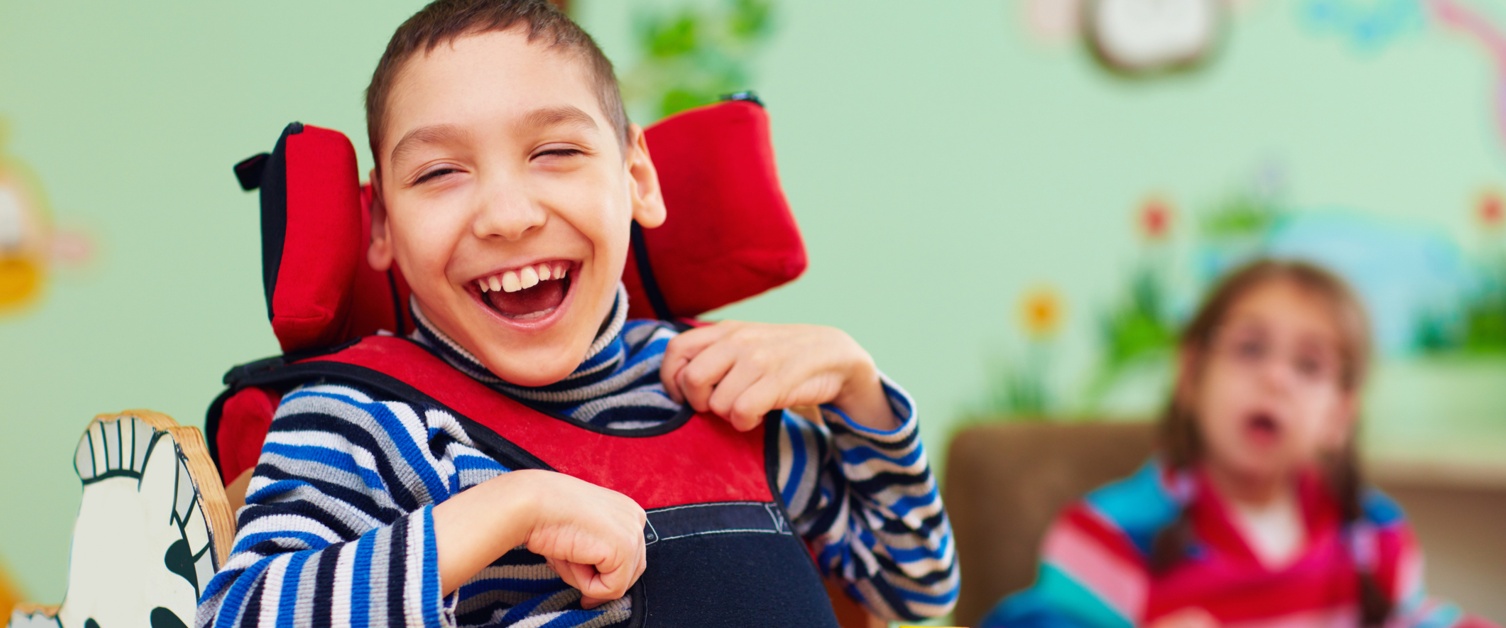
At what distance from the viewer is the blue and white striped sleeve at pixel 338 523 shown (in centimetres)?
46

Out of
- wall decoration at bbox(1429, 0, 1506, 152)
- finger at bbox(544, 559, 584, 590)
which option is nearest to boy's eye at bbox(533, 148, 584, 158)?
finger at bbox(544, 559, 584, 590)

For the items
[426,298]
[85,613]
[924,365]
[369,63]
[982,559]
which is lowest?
[982,559]

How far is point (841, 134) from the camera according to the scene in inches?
61.7

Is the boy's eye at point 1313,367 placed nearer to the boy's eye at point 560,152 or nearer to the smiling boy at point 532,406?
the smiling boy at point 532,406

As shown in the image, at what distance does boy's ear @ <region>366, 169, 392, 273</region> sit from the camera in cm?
65

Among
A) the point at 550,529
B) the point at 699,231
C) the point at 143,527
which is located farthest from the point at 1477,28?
the point at 143,527

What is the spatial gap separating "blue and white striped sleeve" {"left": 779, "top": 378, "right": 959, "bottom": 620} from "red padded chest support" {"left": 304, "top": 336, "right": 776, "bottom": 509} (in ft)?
0.28

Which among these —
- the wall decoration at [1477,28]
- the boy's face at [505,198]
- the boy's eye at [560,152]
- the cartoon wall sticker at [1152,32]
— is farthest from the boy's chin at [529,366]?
the wall decoration at [1477,28]

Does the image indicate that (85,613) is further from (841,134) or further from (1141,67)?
(1141,67)

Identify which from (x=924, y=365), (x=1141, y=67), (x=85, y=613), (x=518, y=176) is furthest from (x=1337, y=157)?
(x=85, y=613)

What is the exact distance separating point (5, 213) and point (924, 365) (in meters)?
1.14

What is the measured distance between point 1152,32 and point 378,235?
Answer: 135cm

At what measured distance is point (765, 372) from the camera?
0.66 m

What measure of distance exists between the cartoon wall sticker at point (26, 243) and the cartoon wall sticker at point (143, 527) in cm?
68
